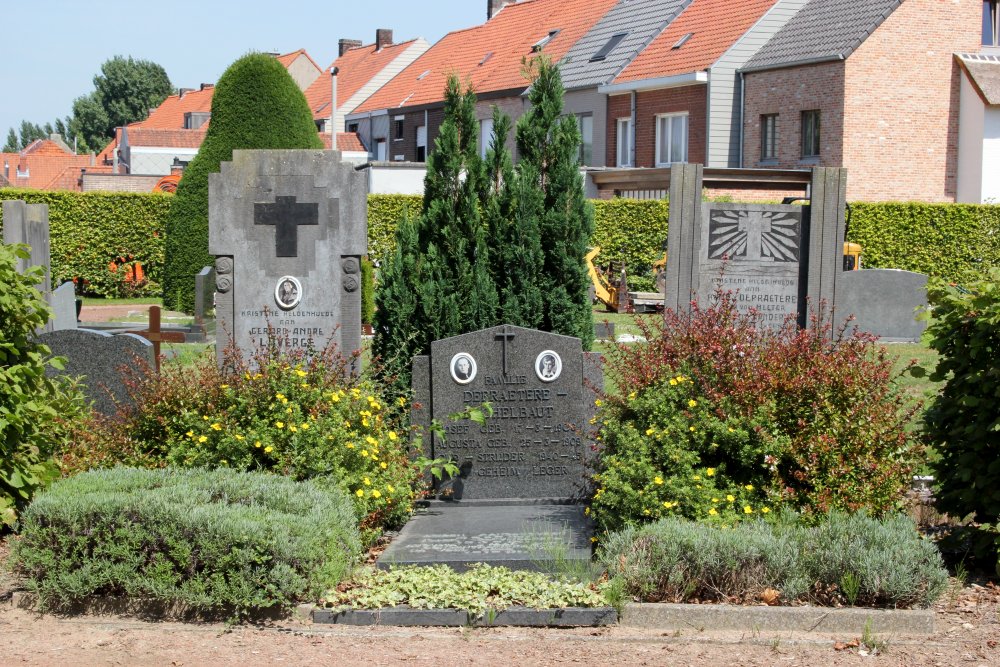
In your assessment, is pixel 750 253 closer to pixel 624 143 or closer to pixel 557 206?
pixel 557 206

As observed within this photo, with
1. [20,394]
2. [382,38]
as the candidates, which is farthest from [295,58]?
[20,394]

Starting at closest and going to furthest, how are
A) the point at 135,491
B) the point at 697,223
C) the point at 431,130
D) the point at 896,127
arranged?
the point at 135,491
the point at 697,223
the point at 896,127
the point at 431,130

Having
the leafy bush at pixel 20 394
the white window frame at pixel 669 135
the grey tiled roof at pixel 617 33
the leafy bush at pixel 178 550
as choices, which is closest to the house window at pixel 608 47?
the grey tiled roof at pixel 617 33

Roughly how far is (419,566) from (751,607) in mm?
1829

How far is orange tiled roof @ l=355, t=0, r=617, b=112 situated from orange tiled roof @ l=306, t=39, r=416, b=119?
15.0ft

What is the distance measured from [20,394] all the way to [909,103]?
26923mm

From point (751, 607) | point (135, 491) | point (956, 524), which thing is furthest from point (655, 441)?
point (135, 491)

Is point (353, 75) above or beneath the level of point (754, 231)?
above

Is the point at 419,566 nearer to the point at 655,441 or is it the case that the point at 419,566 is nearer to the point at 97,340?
the point at 655,441

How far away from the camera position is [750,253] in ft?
32.1

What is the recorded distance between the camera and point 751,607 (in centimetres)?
560

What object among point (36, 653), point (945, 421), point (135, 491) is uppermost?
point (945, 421)

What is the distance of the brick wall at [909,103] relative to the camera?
94.9 ft

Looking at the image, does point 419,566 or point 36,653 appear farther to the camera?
point 419,566
